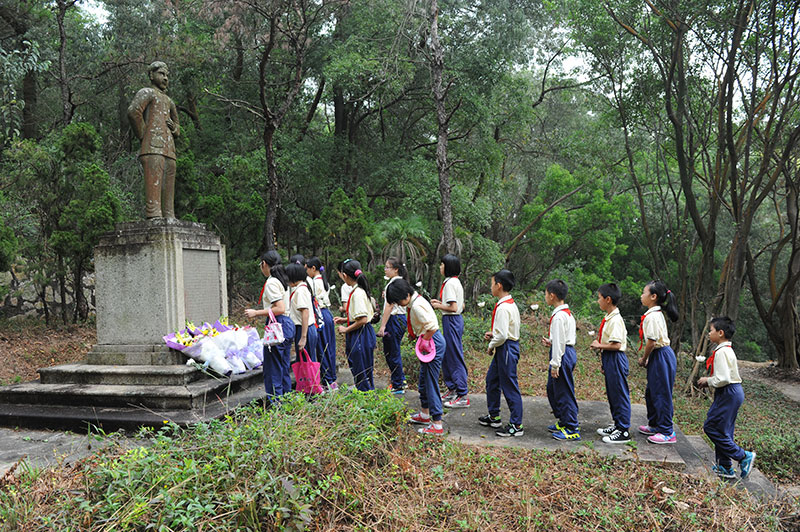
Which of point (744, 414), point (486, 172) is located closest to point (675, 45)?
point (486, 172)

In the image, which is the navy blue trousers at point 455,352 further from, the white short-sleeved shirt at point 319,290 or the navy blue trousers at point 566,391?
the white short-sleeved shirt at point 319,290

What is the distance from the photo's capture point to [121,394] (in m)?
5.41

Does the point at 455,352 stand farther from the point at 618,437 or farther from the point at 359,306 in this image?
the point at 618,437

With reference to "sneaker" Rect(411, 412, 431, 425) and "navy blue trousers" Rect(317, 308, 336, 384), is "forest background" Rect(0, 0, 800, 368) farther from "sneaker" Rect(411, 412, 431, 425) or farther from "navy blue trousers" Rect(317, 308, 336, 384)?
"sneaker" Rect(411, 412, 431, 425)

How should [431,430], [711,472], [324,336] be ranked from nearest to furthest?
[711,472], [431,430], [324,336]

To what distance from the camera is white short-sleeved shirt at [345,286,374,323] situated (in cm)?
568

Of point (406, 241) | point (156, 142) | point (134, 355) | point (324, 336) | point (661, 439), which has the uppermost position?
point (156, 142)

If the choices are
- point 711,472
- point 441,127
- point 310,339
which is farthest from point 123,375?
point 441,127

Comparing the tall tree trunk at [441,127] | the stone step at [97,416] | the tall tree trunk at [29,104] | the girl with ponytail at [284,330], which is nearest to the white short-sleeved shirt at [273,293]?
the girl with ponytail at [284,330]

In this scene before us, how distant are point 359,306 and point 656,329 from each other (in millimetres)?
2938

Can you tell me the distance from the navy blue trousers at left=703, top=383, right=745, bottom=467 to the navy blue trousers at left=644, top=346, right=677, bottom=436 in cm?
40

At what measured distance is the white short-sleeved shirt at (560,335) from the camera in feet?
15.6

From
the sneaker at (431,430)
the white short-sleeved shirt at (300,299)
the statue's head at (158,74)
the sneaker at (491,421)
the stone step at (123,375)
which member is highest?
the statue's head at (158,74)

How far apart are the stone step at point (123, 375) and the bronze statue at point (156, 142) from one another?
1.89 metres
